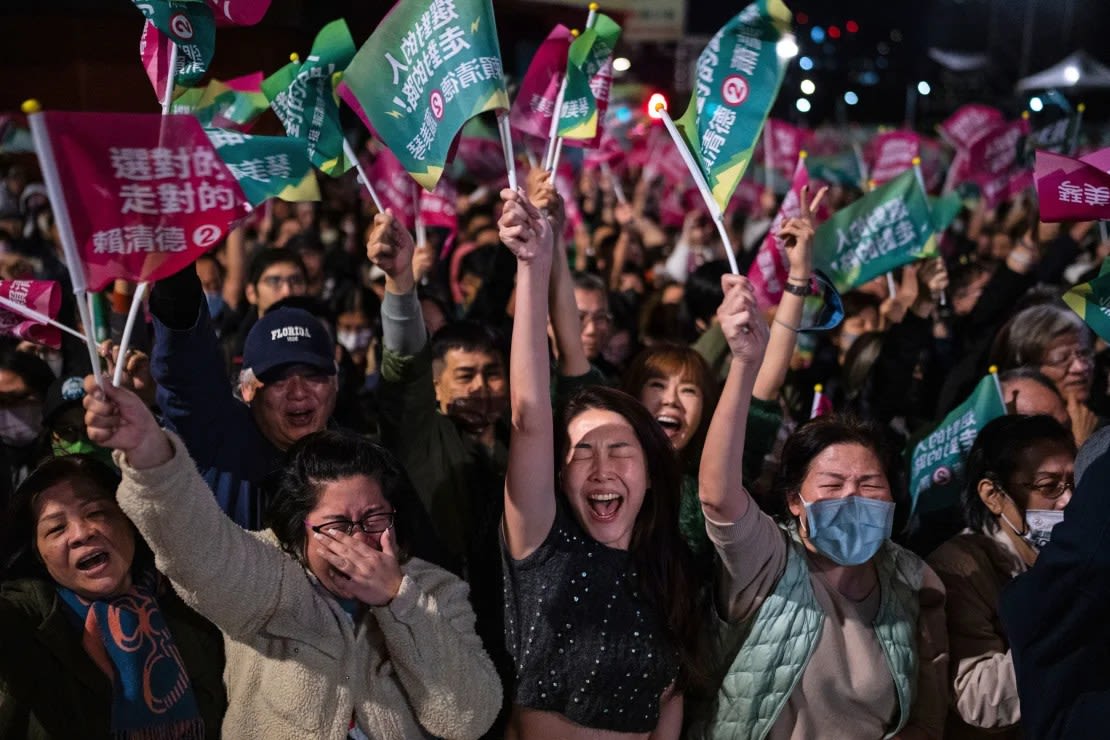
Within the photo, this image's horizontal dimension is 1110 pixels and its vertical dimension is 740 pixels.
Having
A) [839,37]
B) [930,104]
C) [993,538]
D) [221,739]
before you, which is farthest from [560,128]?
[839,37]

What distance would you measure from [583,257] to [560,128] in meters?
4.75

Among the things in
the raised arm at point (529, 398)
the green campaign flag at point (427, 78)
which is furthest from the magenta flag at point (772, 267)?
the raised arm at point (529, 398)

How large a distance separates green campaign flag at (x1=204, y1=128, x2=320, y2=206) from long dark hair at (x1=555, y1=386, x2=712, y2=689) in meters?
1.05

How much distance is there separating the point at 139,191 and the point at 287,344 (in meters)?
1.28

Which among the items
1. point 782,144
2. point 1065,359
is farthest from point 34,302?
point 782,144

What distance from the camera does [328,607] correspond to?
3006 millimetres

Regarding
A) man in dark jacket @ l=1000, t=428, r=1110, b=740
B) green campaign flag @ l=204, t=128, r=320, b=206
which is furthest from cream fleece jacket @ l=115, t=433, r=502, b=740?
man in dark jacket @ l=1000, t=428, r=1110, b=740

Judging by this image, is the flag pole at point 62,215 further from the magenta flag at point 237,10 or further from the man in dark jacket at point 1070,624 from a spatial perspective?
the man in dark jacket at point 1070,624

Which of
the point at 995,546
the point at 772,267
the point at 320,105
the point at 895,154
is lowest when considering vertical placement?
the point at 895,154

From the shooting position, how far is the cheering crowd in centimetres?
285

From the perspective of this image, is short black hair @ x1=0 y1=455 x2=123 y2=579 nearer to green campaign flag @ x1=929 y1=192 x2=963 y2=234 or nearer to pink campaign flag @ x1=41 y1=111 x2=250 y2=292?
pink campaign flag @ x1=41 y1=111 x2=250 y2=292

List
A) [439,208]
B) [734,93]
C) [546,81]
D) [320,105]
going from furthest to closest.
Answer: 1. [439,208]
2. [546,81]
3. [320,105]
4. [734,93]

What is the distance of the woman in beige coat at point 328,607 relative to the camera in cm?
276

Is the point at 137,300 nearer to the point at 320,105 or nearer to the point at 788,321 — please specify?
the point at 320,105
